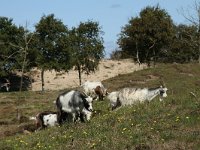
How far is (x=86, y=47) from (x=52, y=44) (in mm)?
5359

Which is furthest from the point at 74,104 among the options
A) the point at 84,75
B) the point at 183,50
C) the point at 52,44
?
the point at 183,50

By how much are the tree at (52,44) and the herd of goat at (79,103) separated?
46.2 meters

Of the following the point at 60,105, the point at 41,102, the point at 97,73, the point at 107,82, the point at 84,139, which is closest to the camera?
the point at 84,139

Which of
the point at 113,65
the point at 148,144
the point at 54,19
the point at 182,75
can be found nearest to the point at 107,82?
the point at 182,75

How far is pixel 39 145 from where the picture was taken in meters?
17.1

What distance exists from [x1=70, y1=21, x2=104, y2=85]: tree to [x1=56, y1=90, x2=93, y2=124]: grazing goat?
1998 inches

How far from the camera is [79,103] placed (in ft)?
77.7

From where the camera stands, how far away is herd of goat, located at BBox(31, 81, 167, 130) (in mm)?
23547

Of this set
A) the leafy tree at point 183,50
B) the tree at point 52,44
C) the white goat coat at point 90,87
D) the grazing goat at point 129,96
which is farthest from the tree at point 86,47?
the grazing goat at point 129,96

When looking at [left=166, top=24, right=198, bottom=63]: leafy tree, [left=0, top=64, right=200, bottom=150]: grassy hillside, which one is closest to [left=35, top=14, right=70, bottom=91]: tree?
[left=166, top=24, right=198, bottom=63]: leafy tree

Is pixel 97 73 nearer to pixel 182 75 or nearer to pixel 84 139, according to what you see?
pixel 182 75

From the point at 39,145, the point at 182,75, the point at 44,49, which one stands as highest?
the point at 44,49

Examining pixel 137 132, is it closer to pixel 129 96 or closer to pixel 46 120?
pixel 46 120

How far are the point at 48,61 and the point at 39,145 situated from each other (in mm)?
57374
